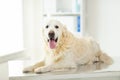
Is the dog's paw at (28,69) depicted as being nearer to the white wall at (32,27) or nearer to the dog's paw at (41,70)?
the dog's paw at (41,70)

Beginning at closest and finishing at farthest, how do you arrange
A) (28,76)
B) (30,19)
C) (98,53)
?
(28,76)
(98,53)
(30,19)

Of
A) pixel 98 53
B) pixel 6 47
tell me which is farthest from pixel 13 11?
pixel 98 53

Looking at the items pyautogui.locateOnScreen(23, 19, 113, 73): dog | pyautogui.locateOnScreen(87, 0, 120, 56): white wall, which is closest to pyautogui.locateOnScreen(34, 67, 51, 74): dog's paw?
pyautogui.locateOnScreen(23, 19, 113, 73): dog

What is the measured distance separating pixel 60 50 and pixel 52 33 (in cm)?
9

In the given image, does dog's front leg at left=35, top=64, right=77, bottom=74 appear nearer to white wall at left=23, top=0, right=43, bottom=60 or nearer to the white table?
the white table

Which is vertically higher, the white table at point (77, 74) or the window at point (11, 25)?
the window at point (11, 25)

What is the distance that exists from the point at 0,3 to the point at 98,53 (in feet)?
3.46

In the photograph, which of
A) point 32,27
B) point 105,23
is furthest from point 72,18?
point 32,27

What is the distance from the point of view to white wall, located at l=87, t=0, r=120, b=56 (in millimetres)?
2000

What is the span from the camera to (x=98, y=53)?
3.56 feet

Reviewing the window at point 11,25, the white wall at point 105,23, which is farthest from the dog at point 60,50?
the white wall at point 105,23

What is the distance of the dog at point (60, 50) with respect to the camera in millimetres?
928

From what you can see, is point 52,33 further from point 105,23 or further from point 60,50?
point 105,23

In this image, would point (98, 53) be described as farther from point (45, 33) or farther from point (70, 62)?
point (45, 33)
